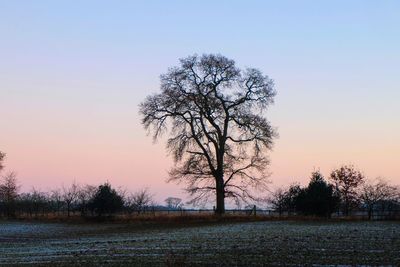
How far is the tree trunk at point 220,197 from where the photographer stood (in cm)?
5994

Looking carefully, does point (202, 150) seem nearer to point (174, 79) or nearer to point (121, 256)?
point (174, 79)

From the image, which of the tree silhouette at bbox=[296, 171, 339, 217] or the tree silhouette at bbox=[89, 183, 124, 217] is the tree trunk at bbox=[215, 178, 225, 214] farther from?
the tree silhouette at bbox=[89, 183, 124, 217]

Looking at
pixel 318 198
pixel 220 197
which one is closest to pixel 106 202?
pixel 220 197

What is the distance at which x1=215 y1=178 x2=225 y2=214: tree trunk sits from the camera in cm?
5994

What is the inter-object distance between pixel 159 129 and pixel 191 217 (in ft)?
31.2

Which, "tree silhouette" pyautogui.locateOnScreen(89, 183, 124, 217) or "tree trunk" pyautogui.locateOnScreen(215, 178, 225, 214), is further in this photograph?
"tree silhouette" pyautogui.locateOnScreen(89, 183, 124, 217)

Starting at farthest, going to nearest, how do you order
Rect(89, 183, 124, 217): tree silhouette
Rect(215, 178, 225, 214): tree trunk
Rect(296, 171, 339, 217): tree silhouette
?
Rect(89, 183, 124, 217): tree silhouette → Rect(215, 178, 225, 214): tree trunk → Rect(296, 171, 339, 217): tree silhouette

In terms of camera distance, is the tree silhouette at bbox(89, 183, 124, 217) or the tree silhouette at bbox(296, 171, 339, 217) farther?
the tree silhouette at bbox(89, 183, 124, 217)

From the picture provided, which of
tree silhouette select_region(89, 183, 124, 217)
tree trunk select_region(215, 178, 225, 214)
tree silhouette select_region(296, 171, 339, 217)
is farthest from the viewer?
tree silhouette select_region(89, 183, 124, 217)

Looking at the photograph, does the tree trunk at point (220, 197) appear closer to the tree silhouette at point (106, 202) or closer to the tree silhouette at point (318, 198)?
the tree silhouette at point (318, 198)

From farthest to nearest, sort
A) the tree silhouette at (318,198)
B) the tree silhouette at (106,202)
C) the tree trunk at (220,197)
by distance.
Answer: the tree silhouette at (106,202)
the tree trunk at (220,197)
the tree silhouette at (318,198)

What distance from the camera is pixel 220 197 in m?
60.2

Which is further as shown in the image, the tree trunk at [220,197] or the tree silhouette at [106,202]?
the tree silhouette at [106,202]

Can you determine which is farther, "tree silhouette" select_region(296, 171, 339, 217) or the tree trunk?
the tree trunk
